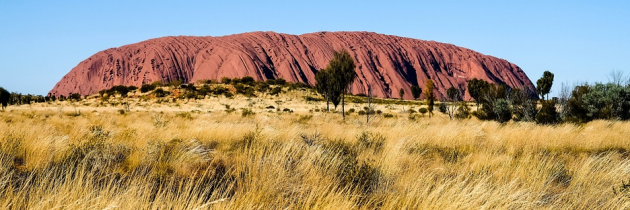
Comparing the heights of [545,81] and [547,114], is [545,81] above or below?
above

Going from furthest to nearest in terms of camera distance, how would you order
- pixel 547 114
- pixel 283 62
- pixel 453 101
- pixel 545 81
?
1. pixel 283 62
2. pixel 545 81
3. pixel 453 101
4. pixel 547 114

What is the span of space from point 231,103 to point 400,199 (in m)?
49.0

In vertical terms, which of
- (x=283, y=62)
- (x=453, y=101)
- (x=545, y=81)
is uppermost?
(x=283, y=62)

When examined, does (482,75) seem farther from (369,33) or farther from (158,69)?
(158,69)

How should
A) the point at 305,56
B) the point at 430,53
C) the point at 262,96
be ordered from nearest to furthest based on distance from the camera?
the point at 262,96
the point at 305,56
the point at 430,53

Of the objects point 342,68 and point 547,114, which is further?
point 342,68

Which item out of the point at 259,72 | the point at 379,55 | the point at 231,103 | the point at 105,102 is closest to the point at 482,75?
the point at 379,55

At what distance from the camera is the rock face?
119m

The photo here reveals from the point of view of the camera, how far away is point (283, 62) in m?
125

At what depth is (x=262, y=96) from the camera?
5909 centimetres

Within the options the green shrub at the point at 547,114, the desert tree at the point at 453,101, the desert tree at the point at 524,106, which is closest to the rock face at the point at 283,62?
the desert tree at the point at 453,101

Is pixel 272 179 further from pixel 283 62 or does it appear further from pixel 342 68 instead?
pixel 283 62

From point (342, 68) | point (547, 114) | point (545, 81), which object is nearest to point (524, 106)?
point (547, 114)

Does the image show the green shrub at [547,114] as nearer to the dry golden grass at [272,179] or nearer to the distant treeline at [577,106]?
the distant treeline at [577,106]
